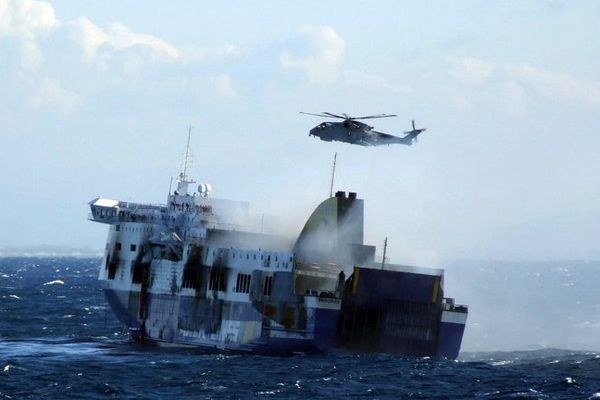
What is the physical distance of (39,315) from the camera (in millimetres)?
110188

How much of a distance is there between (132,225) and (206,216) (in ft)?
16.4

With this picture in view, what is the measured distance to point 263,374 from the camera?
65.2 m

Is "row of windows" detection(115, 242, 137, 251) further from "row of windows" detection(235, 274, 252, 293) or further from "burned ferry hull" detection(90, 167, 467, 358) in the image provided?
"row of windows" detection(235, 274, 252, 293)

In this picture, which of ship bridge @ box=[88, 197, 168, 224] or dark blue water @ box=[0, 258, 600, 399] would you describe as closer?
dark blue water @ box=[0, 258, 600, 399]

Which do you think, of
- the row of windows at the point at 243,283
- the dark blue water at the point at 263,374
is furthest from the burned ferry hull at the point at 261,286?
the dark blue water at the point at 263,374

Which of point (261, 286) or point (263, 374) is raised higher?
point (261, 286)

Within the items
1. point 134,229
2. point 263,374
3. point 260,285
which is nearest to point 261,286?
point 260,285

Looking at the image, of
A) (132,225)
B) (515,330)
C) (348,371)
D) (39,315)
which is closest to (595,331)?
(515,330)

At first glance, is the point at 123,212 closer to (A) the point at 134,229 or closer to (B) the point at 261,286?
(A) the point at 134,229

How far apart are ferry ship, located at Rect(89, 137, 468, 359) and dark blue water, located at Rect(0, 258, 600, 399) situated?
2097 millimetres

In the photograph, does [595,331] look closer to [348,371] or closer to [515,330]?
[515,330]

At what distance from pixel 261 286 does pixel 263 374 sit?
480 inches

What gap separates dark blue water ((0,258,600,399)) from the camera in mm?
58969

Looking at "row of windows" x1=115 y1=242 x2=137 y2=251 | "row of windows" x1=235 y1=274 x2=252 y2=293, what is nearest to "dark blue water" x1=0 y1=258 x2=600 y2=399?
"row of windows" x1=235 y1=274 x2=252 y2=293
